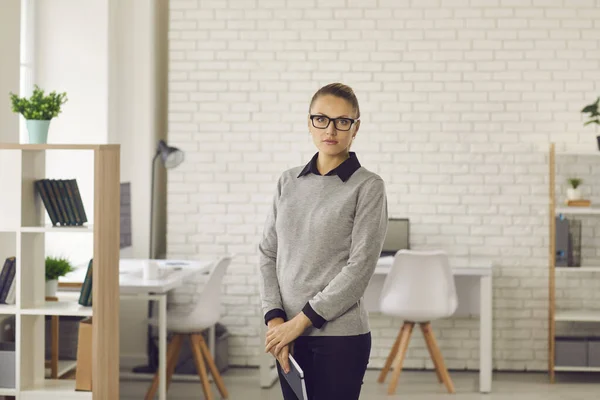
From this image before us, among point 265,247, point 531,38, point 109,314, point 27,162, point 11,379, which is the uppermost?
point 531,38

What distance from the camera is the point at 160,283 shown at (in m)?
4.71

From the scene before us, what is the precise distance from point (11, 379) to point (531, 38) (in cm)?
400

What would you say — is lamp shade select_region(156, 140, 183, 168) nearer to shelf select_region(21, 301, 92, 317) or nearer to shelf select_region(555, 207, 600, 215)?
shelf select_region(21, 301, 92, 317)

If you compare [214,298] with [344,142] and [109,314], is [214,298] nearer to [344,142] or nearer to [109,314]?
[109,314]

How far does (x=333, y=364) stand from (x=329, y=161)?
0.53m

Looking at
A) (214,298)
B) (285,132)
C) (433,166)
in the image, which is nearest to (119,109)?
(285,132)

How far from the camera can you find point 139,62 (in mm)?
6262

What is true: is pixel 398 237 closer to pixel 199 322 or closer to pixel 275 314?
pixel 199 322

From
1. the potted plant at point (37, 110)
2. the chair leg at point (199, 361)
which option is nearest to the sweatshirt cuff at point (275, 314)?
the potted plant at point (37, 110)

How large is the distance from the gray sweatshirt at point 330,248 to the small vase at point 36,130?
1.98 metres

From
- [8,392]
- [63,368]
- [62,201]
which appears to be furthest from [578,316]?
[8,392]

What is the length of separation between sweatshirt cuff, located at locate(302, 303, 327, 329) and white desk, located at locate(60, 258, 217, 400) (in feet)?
8.09

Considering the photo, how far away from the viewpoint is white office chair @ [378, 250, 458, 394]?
5.41 metres

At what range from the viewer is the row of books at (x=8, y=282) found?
4082 mm
